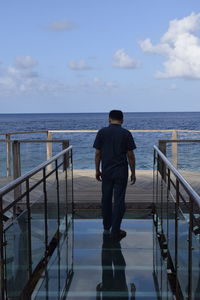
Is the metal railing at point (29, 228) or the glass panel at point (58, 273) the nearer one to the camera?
the metal railing at point (29, 228)

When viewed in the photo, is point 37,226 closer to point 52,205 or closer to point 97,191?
point 52,205

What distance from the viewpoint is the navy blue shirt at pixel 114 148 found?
4.49 meters

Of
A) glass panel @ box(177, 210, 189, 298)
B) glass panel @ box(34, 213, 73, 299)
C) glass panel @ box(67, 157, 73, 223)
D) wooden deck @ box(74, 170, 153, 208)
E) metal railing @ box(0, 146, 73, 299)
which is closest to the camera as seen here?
metal railing @ box(0, 146, 73, 299)

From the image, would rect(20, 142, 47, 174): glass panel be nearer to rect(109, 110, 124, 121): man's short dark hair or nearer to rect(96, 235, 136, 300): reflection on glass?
rect(109, 110, 124, 121): man's short dark hair

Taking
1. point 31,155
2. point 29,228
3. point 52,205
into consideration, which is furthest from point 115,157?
point 31,155

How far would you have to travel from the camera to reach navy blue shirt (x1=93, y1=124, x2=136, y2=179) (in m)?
4.49

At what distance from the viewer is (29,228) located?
3.01 m

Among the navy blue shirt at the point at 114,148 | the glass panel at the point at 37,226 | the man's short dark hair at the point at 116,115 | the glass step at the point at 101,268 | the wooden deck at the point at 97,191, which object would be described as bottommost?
the glass step at the point at 101,268

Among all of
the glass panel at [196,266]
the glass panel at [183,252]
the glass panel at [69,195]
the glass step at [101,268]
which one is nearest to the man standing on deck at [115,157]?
the glass step at [101,268]

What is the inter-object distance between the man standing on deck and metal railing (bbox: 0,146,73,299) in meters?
0.53

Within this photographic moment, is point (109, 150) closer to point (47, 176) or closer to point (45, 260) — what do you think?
point (47, 176)

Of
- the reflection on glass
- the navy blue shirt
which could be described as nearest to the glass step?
the reflection on glass

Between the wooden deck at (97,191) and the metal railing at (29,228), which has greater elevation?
the metal railing at (29,228)

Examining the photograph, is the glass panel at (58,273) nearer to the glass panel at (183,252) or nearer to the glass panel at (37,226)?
the glass panel at (37,226)
